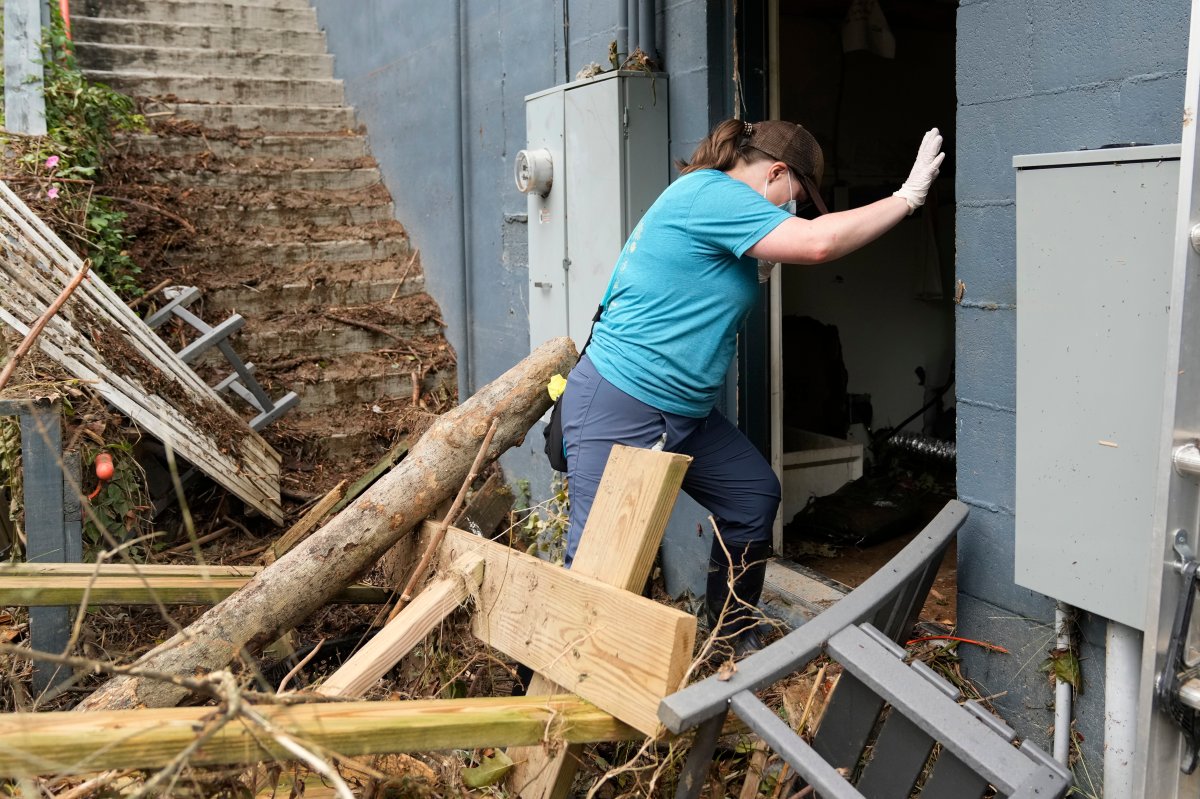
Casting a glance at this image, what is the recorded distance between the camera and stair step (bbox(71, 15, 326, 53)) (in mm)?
9156

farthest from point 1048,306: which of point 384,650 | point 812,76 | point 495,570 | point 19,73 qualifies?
point 19,73

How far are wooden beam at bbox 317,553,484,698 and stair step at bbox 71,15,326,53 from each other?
7717mm

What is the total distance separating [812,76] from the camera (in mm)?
6770

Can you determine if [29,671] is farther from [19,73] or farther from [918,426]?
[918,426]

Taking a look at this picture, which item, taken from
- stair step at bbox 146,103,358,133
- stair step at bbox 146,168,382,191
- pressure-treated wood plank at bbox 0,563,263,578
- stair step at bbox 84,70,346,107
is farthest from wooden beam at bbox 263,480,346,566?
stair step at bbox 84,70,346,107

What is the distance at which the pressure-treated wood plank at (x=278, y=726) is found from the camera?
1819mm

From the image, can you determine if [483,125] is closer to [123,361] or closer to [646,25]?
[646,25]

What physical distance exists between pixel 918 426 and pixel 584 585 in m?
5.22

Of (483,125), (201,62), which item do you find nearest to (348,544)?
(483,125)

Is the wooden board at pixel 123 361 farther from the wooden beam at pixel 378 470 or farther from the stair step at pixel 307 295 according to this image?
the stair step at pixel 307 295

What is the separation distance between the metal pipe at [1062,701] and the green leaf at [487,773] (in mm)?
1457

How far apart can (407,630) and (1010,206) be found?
203 centimetres

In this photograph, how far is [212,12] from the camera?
32.3ft

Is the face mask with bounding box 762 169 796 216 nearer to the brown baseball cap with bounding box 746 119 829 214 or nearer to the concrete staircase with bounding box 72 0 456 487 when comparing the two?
the brown baseball cap with bounding box 746 119 829 214
